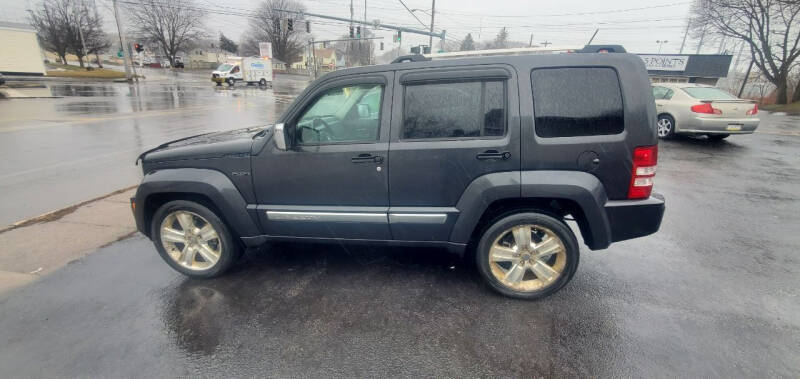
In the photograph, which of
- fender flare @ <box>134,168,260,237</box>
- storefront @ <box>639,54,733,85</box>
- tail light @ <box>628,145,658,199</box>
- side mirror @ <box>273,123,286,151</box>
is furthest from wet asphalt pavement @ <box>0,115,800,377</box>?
storefront @ <box>639,54,733,85</box>

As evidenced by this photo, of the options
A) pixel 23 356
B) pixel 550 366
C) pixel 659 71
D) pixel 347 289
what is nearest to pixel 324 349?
pixel 347 289

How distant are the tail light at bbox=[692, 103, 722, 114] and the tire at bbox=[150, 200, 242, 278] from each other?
1112 centimetres

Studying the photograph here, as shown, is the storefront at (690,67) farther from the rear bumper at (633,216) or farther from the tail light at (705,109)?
the rear bumper at (633,216)

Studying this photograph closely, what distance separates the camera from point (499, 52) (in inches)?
122

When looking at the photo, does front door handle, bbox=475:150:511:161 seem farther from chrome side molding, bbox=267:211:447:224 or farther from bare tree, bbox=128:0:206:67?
bare tree, bbox=128:0:206:67

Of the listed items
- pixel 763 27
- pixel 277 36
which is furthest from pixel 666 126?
pixel 277 36

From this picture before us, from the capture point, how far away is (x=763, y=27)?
30281 mm

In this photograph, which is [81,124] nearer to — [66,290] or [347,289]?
[66,290]

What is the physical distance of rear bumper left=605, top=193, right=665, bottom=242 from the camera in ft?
9.34

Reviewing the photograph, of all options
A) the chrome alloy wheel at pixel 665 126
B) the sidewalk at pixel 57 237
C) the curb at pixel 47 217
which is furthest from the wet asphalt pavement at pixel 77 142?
the chrome alloy wheel at pixel 665 126

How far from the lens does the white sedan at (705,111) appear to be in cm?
931

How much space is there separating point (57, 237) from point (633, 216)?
572cm

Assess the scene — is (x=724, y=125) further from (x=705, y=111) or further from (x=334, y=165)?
(x=334, y=165)

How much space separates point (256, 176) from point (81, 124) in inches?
488
